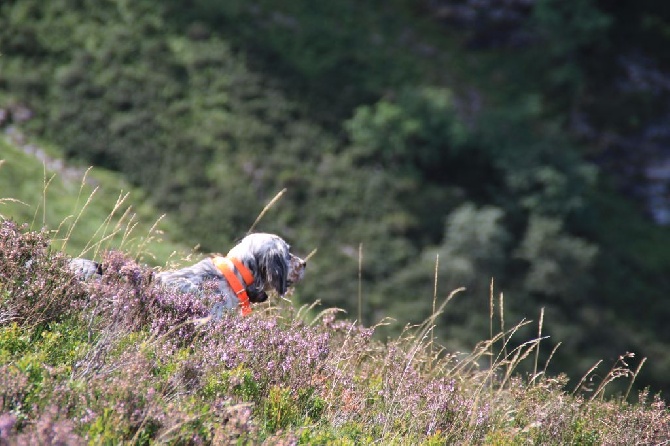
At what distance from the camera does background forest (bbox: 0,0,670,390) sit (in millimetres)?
15008

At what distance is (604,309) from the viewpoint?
1580 centimetres

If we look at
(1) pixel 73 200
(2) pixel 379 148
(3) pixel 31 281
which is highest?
(3) pixel 31 281

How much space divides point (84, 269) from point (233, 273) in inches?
45.7

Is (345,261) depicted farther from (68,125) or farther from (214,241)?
(68,125)

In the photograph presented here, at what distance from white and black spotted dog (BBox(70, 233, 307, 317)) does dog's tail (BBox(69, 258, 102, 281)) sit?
1.83 feet

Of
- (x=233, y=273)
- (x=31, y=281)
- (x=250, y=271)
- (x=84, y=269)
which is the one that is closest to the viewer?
(x=31, y=281)

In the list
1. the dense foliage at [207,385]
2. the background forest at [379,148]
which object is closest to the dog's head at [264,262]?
the dense foliage at [207,385]

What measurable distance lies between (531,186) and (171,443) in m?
14.3

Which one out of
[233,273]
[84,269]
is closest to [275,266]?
[233,273]

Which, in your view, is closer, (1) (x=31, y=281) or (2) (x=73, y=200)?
(1) (x=31, y=281)

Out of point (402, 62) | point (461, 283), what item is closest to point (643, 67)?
point (402, 62)

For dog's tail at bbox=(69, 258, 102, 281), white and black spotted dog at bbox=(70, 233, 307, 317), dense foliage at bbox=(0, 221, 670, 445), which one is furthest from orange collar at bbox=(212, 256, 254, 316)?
dog's tail at bbox=(69, 258, 102, 281)

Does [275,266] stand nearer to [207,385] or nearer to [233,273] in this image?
[233,273]

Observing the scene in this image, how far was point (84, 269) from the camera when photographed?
455cm
